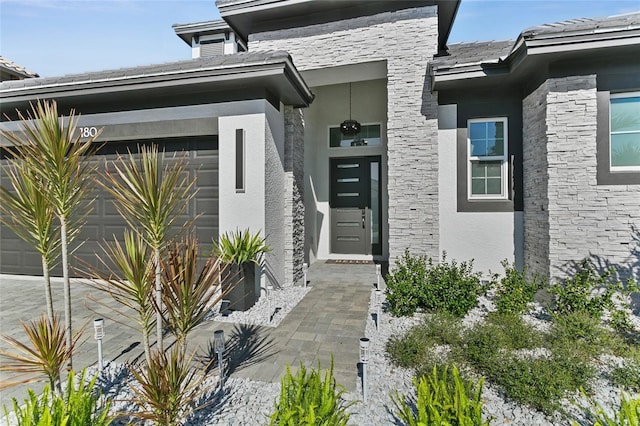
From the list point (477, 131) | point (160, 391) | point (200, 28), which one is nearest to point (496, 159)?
point (477, 131)

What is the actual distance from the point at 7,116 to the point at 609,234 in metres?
11.7

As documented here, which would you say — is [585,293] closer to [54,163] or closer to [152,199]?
[152,199]

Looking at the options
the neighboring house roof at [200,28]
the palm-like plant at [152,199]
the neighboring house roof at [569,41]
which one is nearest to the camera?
the palm-like plant at [152,199]

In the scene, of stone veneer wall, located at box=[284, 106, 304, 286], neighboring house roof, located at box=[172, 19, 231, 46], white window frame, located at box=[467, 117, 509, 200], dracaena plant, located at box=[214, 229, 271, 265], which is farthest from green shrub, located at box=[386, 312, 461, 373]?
neighboring house roof, located at box=[172, 19, 231, 46]

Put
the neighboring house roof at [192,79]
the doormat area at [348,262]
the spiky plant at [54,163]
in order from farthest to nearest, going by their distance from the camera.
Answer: the doormat area at [348,262] < the neighboring house roof at [192,79] < the spiky plant at [54,163]

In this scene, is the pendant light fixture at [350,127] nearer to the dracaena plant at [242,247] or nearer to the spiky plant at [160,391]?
the dracaena plant at [242,247]

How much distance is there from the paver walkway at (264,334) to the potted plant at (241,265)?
584 mm

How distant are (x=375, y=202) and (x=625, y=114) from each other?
5275mm

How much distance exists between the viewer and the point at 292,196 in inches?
252

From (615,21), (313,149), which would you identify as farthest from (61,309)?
(615,21)

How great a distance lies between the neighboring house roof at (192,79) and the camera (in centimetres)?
512

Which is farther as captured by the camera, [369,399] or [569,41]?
[569,41]

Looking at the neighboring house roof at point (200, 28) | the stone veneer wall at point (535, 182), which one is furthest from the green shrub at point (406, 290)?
the neighboring house roof at point (200, 28)

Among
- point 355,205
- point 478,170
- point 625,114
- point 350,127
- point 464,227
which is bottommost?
point 464,227
